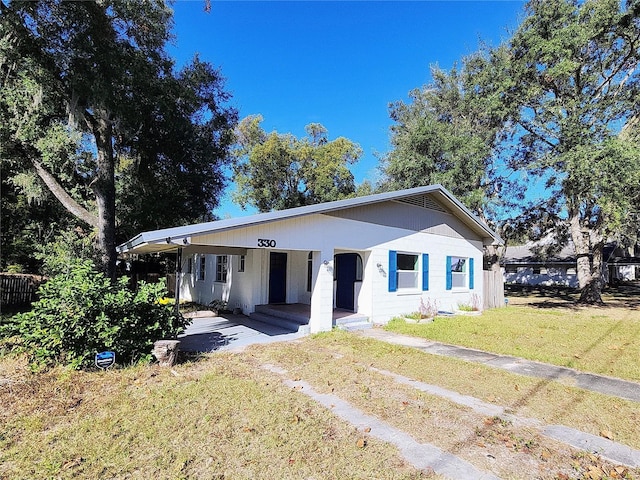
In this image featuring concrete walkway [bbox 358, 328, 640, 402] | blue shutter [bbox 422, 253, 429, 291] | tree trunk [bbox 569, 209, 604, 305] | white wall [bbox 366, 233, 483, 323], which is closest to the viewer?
concrete walkway [bbox 358, 328, 640, 402]

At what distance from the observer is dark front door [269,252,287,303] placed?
11742mm

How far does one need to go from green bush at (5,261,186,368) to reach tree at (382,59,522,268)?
1520 cm

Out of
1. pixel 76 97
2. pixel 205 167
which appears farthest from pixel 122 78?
pixel 205 167

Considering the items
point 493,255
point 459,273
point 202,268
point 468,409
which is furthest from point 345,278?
point 493,255

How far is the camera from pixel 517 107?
49.0 ft

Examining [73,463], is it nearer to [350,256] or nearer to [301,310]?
[301,310]

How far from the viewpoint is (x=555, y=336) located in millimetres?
8828

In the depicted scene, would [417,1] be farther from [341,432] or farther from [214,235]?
[341,432]

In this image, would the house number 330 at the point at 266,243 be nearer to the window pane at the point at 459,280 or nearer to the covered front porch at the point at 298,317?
the covered front porch at the point at 298,317

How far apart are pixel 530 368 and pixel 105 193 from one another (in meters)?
11.1

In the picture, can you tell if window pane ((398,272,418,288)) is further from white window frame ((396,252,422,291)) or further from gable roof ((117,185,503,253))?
gable roof ((117,185,503,253))

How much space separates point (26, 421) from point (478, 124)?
73.2 feet

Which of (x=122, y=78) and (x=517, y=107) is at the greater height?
(x=517, y=107)

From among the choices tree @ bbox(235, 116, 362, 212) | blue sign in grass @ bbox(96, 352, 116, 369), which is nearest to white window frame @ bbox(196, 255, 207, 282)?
blue sign in grass @ bbox(96, 352, 116, 369)
